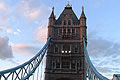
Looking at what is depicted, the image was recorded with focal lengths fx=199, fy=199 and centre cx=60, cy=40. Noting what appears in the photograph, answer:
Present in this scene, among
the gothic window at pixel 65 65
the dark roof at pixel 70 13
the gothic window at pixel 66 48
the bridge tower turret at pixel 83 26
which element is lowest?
the gothic window at pixel 65 65

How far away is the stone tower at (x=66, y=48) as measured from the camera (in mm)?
43234

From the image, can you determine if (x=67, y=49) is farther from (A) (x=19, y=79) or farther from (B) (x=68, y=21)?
(A) (x=19, y=79)

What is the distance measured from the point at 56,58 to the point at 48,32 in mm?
7136

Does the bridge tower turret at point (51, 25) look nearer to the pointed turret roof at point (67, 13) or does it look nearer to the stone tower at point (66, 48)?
the stone tower at point (66, 48)

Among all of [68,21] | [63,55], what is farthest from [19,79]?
[68,21]

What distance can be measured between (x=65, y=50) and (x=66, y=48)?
59cm

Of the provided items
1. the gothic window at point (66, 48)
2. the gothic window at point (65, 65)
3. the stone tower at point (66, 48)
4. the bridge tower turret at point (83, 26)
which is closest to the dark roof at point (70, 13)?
the stone tower at point (66, 48)

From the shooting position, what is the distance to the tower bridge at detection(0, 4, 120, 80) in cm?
4291

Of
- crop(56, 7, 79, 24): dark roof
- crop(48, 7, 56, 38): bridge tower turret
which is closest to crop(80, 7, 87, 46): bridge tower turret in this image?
crop(56, 7, 79, 24): dark roof

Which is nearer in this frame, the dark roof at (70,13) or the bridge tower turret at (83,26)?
the bridge tower turret at (83,26)

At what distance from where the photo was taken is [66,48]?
46500 millimetres

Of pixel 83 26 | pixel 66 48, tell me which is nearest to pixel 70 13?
pixel 83 26

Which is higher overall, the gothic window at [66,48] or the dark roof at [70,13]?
the dark roof at [70,13]

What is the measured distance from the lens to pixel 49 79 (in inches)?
1694
